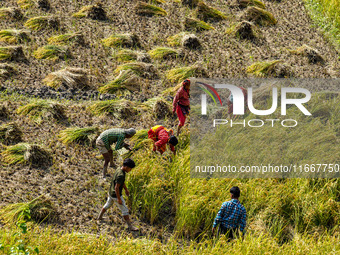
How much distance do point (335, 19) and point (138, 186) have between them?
893cm

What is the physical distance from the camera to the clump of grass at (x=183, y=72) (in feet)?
34.6

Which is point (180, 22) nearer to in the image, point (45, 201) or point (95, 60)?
point (95, 60)

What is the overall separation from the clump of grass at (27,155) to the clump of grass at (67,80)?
2532 millimetres

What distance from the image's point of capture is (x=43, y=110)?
905cm

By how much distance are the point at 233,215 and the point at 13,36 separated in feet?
26.6

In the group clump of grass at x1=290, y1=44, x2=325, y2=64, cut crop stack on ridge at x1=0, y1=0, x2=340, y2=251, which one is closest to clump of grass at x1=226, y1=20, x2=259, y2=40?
cut crop stack on ridge at x1=0, y1=0, x2=340, y2=251

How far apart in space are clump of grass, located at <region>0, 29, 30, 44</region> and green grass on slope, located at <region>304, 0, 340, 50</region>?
8.28 metres

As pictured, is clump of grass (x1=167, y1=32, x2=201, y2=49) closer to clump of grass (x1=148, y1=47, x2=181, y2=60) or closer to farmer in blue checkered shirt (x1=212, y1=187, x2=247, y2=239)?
clump of grass (x1=148, y1=47, x2=181, y2=60)

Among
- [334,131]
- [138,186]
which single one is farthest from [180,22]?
[138,186]

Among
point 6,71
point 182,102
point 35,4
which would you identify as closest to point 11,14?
point 35,4

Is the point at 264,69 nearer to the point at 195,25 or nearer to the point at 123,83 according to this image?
the point at 195,25

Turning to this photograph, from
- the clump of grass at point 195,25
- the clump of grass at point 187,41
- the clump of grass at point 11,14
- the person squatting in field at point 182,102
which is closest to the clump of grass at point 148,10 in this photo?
the clump of grass at point 195,25

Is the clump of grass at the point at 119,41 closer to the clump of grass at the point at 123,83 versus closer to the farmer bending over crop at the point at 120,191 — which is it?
the clump of grass at the point at 123,83

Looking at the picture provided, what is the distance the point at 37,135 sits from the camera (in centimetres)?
857
